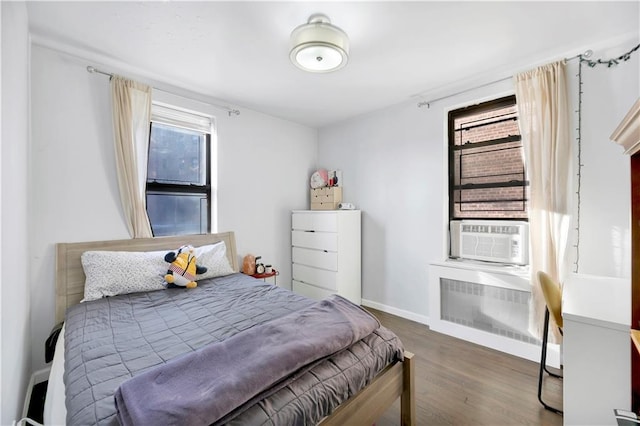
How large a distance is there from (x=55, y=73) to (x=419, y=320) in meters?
3.97

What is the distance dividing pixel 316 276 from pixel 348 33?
2572 millimetres

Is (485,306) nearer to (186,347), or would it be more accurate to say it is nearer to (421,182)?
(421,182)

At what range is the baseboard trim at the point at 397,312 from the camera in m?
2.97

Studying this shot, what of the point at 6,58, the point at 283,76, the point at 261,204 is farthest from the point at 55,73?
the point at 261,204

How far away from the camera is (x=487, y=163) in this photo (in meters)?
2.67

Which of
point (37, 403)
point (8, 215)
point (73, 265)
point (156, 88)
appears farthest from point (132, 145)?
point (37, 403)

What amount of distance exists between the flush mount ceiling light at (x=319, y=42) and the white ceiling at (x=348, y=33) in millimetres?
69

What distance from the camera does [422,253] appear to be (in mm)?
2988

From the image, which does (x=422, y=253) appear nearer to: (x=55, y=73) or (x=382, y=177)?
(x=382, y=177)

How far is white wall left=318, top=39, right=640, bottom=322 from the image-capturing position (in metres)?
1.96

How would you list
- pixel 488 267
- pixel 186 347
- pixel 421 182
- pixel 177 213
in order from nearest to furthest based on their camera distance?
pixel 186 347 → pixel 488 267 → pixel 177 213 → pixel 421 182

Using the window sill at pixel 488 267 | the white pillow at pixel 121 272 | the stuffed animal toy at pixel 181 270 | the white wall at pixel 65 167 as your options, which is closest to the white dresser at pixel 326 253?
the window sill at pixel 488 267

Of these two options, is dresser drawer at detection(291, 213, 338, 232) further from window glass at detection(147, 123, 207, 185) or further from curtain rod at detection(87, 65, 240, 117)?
curtain rod at detection(87, 65, 240, 117)

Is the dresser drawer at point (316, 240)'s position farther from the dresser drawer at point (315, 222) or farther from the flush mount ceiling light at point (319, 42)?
the flush mount ceiling light at point (319, 42)
